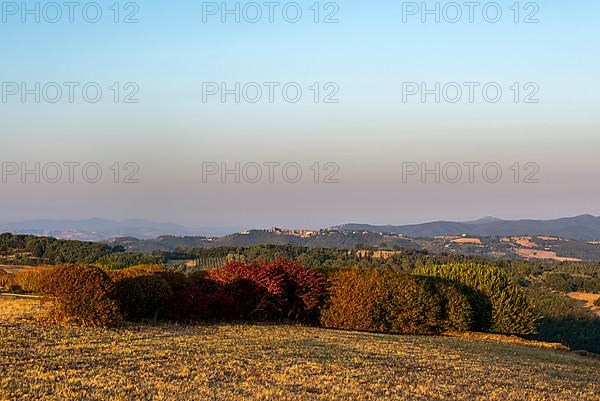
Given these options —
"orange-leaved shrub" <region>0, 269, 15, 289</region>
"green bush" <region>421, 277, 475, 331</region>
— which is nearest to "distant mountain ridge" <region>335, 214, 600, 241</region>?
"green bush" <region>421, 277, 475, 331</region>

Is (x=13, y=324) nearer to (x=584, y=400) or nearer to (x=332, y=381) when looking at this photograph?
(x=332, y=381)

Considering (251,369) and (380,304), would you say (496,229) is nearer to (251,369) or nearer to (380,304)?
(380,304)

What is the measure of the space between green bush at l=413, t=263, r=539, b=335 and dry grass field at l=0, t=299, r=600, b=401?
422 inches

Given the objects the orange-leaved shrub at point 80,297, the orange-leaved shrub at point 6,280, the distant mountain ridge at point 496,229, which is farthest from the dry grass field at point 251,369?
the distant mountain ridge at point 496,229

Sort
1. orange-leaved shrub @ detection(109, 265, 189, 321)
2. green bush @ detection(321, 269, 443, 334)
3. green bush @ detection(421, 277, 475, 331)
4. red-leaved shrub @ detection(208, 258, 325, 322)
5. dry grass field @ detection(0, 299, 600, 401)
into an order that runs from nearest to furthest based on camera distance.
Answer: dry grass field @ detection(0, 299, 600, 401), orange-leaved shrub @ detection(109, 265, 189, 321), red-leaved shrub @ detection(208, 258, 325, 322), green bush @ detection(321, 269, 443, 334), green bush @ detection(421, 277, 475, 331)

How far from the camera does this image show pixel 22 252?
49.3 metres

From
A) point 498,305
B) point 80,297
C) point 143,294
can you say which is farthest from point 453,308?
Answer: point 80,297

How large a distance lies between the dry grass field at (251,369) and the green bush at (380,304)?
614cm

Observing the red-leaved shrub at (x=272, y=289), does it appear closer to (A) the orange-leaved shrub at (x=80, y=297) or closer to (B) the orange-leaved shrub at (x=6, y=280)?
(A) the orange-leaved shrub at (x=80, y=297)

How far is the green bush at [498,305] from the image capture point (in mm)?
28062

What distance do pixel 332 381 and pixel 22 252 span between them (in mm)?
45172

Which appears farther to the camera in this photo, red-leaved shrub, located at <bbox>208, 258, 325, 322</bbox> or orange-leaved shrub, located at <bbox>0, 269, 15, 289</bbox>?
orange-leaved shrub, located at <bbox>0, 269, 15, 289</bbox>

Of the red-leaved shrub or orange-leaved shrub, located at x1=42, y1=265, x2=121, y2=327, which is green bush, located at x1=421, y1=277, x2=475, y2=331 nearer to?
the red-leaved shrub

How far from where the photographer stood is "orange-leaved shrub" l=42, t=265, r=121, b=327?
1639 centimetres
